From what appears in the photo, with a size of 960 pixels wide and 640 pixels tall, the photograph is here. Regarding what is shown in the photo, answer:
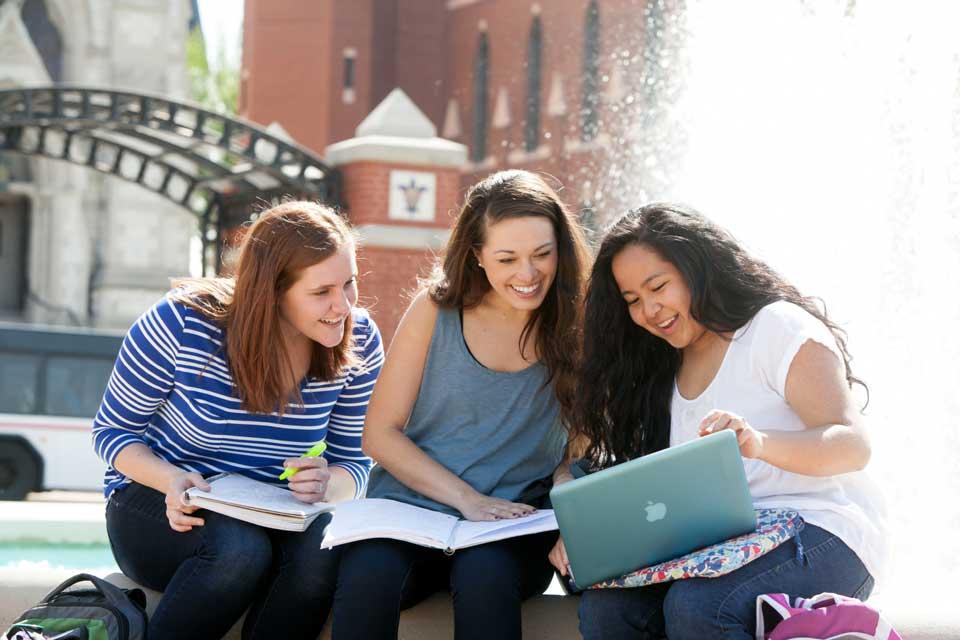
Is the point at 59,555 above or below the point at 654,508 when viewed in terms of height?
below

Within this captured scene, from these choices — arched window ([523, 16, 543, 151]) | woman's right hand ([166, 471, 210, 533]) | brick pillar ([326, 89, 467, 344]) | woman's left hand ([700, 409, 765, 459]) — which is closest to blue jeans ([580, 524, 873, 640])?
woman's left hand ([700, 409, 765, 459])

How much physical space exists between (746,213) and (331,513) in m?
9.11

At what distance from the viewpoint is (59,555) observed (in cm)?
663

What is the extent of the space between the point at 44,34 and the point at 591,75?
13084 mm

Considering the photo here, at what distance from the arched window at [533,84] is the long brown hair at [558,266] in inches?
1097

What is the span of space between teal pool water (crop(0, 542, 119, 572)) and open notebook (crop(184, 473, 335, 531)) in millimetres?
3013

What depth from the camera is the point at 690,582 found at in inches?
130

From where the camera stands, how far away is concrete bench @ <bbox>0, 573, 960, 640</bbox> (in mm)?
3666

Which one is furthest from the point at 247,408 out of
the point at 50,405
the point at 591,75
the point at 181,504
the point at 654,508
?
the point at 591,75

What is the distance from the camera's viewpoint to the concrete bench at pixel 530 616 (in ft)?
12.0

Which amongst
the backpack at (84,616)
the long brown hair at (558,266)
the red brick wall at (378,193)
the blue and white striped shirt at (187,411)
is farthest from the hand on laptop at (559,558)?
the red brick wall at (378,193)

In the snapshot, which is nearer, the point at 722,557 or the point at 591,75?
the point at 722,557

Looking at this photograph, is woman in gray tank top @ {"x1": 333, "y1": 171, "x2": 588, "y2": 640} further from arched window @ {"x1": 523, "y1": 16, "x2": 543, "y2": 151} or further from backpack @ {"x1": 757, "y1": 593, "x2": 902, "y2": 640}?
arched window @ {"x1": 523, "y1": 16, "x2": 543, "y2": 151}

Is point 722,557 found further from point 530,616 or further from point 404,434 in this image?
point 404,434
